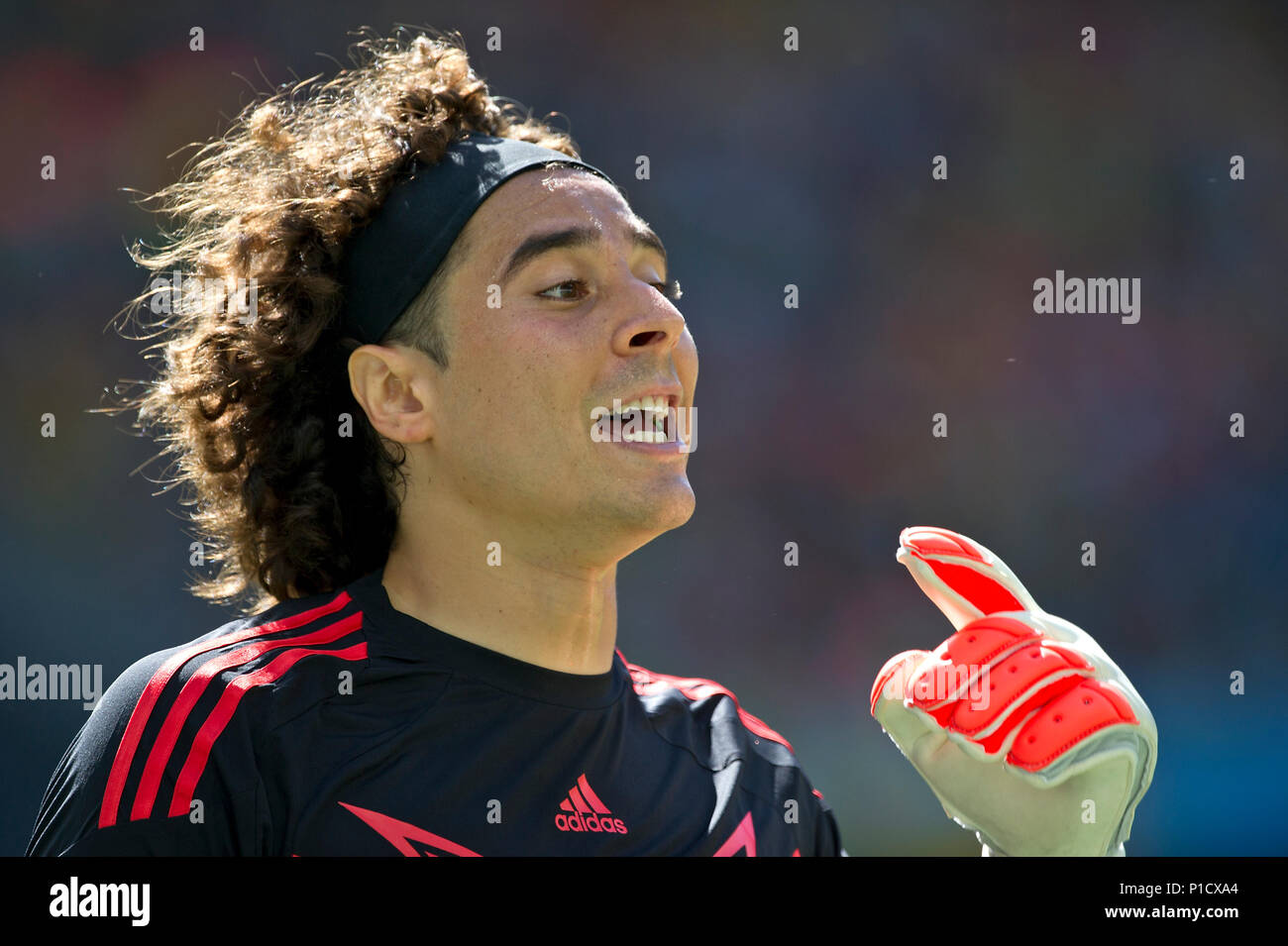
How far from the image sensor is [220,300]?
2537mm

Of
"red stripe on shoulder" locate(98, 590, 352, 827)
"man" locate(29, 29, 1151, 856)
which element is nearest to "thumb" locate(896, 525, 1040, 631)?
"man" locate(29, 29, 1151, 856)

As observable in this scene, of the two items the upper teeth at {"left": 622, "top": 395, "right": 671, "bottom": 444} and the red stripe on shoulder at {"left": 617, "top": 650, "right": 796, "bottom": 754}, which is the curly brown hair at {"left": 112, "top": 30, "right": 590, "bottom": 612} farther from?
the red stripe on shoulder at {"left": 617, "top": 650, "right": 796, "bottom": 754}

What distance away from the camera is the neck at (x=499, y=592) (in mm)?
2107

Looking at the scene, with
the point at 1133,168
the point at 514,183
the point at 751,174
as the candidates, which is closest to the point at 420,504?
the point at 514,183

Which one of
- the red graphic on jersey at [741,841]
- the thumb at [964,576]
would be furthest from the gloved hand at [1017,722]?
the red graphic on jersey at [741,841]

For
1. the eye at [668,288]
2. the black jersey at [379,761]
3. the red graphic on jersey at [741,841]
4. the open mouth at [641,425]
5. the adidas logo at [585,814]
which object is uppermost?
the eye at [668,288]

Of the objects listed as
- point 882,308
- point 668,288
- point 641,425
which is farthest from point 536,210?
point 882,308

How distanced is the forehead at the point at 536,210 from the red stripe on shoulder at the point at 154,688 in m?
0.64

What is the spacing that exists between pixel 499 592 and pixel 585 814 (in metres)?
0.38

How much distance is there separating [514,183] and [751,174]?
3949 millimetres

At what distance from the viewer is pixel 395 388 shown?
7.46 feet

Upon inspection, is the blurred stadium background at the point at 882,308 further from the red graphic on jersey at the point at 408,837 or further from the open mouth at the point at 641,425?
the red graphic on jersey at the point at 408,837

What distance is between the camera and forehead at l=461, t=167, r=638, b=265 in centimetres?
222

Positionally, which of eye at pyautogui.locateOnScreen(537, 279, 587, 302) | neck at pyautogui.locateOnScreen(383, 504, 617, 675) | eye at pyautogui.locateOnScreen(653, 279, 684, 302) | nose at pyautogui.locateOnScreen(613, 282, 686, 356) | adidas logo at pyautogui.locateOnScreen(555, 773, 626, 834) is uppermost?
eye at pyautogui.locateOnScreen(653, 279, 684, 302)
